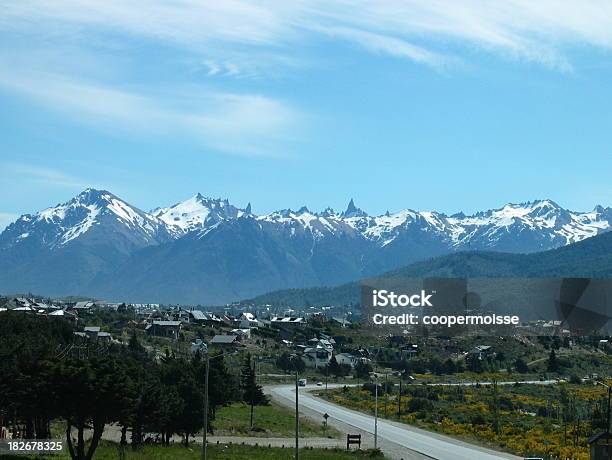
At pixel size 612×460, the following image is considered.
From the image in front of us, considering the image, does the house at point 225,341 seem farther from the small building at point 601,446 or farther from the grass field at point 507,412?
the small building at point 601,446

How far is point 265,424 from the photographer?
96.9 metres

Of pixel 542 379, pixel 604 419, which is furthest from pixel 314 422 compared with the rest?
pixel 542 379

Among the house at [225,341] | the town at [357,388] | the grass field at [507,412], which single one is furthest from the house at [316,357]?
the grass field at [507,412]

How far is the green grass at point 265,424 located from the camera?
89.6 metres

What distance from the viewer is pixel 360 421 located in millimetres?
105750

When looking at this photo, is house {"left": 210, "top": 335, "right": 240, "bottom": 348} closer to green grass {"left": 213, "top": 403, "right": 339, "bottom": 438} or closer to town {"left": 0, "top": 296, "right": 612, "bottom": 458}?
town {"left": 0, "top": 296, "right": 612, "bottom": 458}

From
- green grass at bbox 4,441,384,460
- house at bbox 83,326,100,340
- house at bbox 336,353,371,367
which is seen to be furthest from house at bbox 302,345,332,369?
green grass at bbox 4,441,384,460

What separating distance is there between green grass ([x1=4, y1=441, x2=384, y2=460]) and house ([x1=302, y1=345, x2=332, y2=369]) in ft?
386

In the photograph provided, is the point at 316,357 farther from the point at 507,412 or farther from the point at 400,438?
the point at 400,438

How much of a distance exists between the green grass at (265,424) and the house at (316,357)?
75.2 m

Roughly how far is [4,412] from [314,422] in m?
40.5

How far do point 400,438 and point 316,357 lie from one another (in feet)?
345

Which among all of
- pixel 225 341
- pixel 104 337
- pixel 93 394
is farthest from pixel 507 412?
pixel 225 341

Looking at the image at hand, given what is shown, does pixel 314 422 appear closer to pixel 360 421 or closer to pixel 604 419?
pixel 360 421
